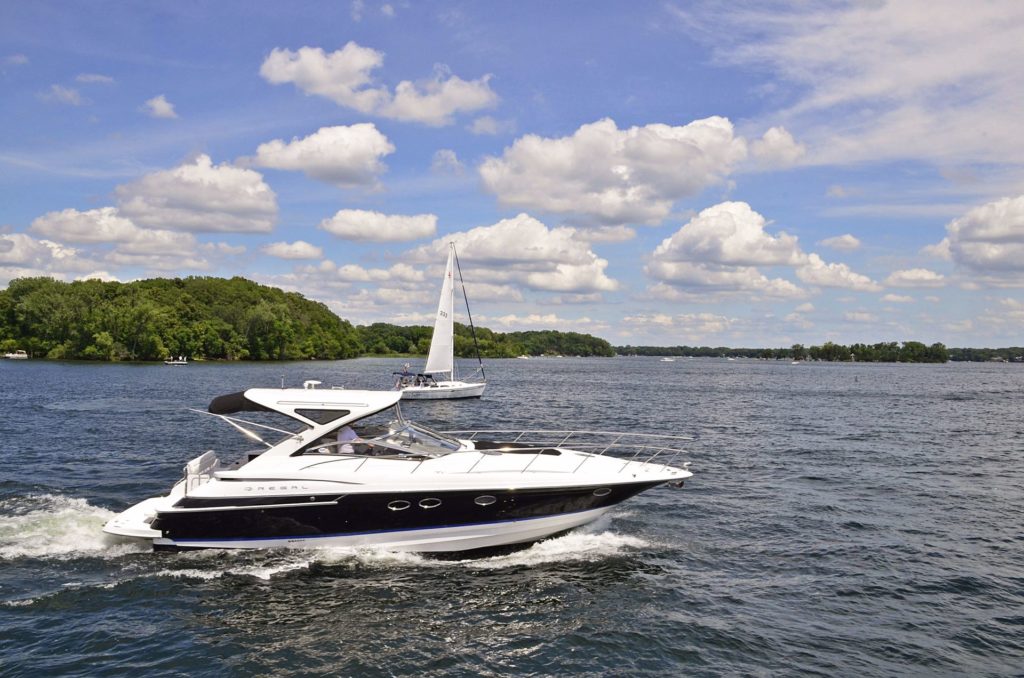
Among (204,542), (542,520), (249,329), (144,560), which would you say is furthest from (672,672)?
(249,329)

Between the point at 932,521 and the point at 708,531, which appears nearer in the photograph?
the point at 708,531

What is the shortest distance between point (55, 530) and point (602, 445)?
1693cm

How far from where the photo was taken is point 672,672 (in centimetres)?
986

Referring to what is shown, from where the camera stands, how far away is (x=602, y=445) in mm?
25688

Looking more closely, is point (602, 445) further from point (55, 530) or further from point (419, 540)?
point (55, 530)

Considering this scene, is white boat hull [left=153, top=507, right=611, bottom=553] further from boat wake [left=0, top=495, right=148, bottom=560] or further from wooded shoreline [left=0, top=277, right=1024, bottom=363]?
wooded shoreline [left=0, top=277, right=1024, bottom=363]

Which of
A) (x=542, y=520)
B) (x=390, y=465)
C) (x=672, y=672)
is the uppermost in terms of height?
(x=390, y=465)

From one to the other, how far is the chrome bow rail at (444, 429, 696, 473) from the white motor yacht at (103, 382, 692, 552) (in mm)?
544

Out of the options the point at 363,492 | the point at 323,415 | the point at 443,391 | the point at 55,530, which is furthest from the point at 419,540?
the point at 443,391

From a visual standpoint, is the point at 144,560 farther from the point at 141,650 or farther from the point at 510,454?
the point at 510,454

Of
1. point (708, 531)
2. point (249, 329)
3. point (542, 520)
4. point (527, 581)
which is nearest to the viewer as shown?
point (527, 581)

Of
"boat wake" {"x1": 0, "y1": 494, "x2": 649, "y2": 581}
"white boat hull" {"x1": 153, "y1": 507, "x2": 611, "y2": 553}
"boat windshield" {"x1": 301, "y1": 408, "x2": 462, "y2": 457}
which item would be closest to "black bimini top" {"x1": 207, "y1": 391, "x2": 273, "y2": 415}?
"boat windshield" {"x1": 301, "y1": 408, "x2": 462, "y2": 457}

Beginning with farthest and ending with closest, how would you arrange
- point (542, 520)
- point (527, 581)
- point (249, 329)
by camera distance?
point (249, 329)
point (542, 520)
point (527, 581)

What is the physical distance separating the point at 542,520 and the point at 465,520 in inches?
60.7
